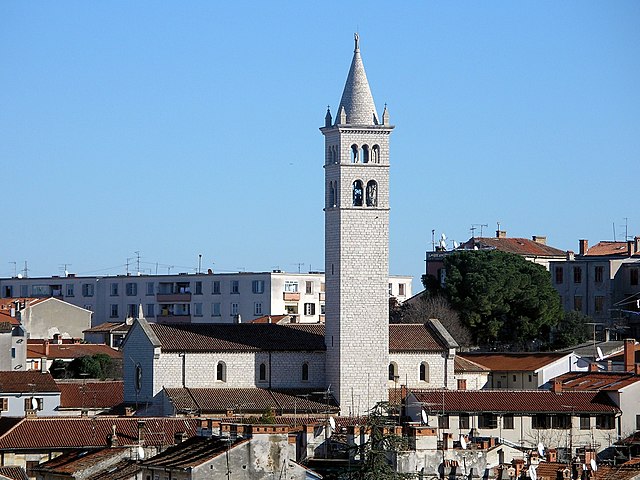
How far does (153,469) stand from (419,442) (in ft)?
19.3

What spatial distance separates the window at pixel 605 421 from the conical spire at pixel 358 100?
14208 mm

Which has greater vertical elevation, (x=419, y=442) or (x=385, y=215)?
(x=385, y=215)

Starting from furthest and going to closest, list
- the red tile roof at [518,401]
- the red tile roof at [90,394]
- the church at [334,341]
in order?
1. the red tile roof at [90,394]
2. the church at [334,341]
3. the red tile roof at [518,401]

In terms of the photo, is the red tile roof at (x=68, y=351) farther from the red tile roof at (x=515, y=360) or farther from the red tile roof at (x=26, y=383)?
the red tile roof at (x=515, y=360)

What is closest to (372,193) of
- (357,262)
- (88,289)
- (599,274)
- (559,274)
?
(357,262)

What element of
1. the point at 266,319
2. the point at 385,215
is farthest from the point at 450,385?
the point at 266,319

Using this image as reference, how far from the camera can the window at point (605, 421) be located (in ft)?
197

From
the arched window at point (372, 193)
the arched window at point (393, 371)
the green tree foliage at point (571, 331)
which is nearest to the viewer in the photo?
the arched window at point (372, 193)

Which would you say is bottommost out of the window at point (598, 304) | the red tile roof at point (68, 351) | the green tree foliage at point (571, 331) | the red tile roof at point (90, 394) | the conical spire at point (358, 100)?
the red tile roof at point (90, 394)

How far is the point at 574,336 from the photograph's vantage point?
287 ft

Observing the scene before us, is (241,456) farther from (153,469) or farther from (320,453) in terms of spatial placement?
(320,453)

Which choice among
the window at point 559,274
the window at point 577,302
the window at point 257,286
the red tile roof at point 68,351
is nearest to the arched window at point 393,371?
the red tile roof at point 68,351

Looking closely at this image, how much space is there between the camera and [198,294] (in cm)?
10719

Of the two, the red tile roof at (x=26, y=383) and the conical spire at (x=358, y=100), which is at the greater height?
the conical spire at (x=358, y=100)
